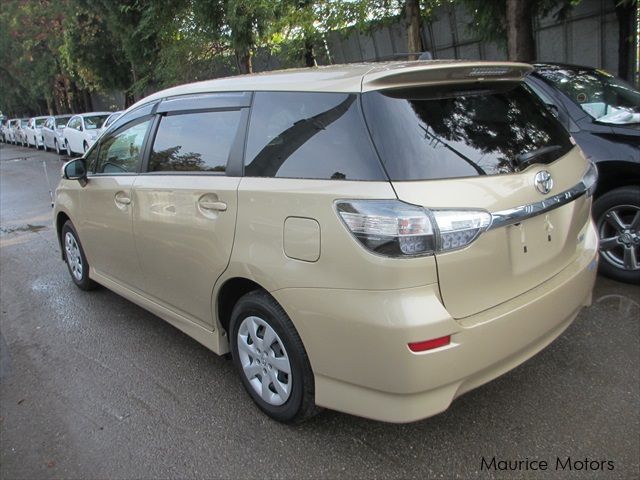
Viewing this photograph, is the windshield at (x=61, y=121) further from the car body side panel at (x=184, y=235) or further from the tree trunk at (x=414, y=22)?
the car body side panel at (x=184, y=235)

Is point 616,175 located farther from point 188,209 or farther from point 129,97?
point 129,97

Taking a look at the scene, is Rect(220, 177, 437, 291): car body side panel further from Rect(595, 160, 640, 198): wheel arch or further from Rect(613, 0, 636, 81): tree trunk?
Rect(613, 0, 636, 81): tree trunk

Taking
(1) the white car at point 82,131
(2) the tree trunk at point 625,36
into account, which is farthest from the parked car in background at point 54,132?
(2) the tree trunk at point 625,36

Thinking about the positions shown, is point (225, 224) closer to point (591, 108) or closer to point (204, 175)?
point (204, 175)

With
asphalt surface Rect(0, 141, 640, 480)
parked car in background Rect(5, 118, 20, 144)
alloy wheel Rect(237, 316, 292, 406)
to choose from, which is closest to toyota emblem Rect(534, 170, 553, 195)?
asphalt surface Rect(0, 141, 640, 480)

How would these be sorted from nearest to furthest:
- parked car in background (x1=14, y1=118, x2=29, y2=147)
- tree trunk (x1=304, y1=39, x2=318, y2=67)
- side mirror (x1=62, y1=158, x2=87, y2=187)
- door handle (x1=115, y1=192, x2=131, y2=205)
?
door handle (x1=115, y1=192, x2=131, y2=205) → side mirror (x1=62, y1=158, x2=87, y2=187) → tree trunk (x1=304, y1=39, x2=318, y2=67) → parked car in background (x1=14, y1=118, x2=29, y2=147)

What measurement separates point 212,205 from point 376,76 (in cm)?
114

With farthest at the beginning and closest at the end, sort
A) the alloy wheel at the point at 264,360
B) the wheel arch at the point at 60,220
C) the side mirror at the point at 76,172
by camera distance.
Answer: the wheel arch at the point at 60,220, the side mirror at the point at 76,172, the alloy wheel at the point at 264,360

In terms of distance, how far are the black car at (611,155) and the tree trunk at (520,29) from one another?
419cm

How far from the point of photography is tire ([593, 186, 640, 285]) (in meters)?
4.37

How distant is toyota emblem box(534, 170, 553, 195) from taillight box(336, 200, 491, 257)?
459 mm

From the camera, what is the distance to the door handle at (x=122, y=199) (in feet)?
12.8

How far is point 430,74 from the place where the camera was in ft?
8.35

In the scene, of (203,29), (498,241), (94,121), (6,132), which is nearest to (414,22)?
(203,29)
